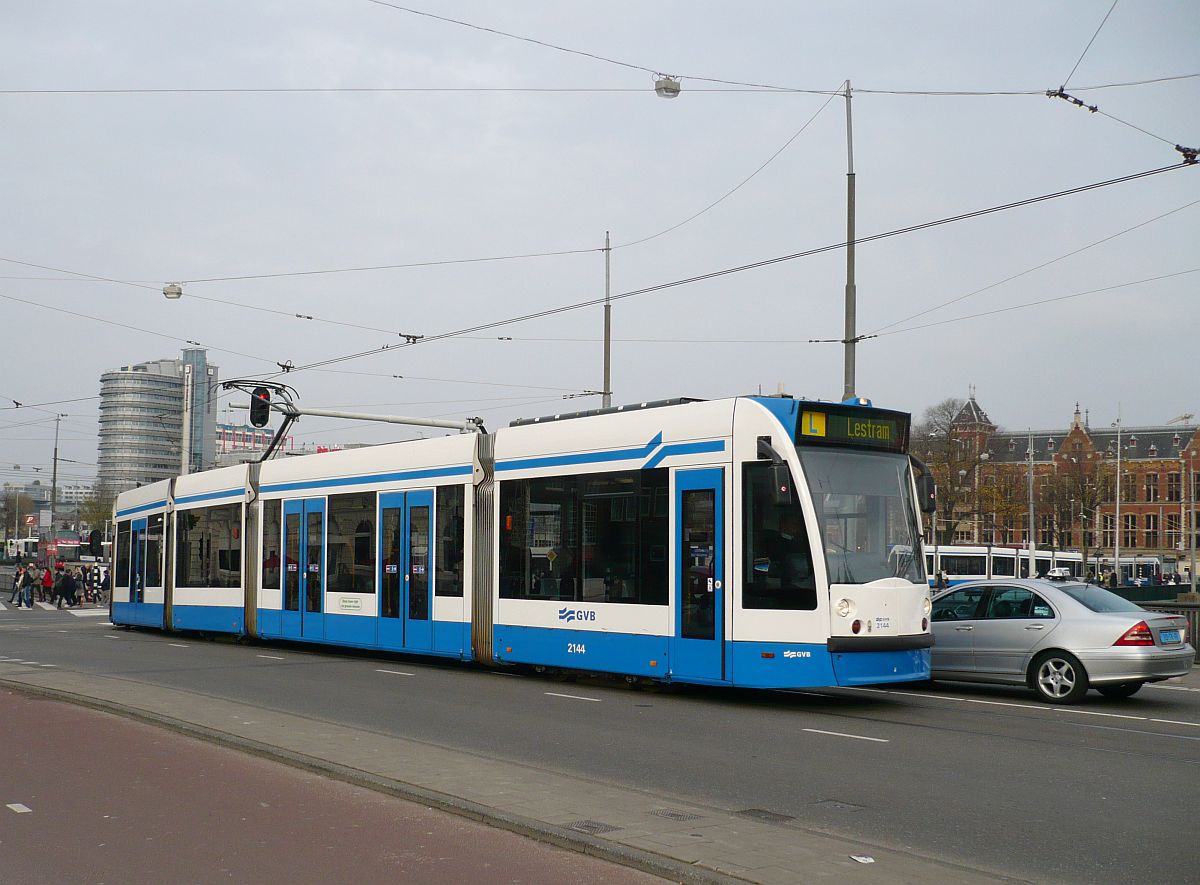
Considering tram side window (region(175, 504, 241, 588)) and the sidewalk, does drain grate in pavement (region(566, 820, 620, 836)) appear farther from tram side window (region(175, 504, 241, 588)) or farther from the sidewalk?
tram side window (region(175, 504, 241, 588))

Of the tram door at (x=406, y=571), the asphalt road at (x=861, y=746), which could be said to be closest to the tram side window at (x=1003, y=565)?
the asphalt road at (x=861, y=746)

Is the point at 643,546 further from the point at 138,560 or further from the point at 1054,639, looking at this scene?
the point at 138,560

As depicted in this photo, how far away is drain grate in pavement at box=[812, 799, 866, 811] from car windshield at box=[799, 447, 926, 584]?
4800 millimetres

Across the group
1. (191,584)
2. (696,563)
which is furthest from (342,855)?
(191,584)

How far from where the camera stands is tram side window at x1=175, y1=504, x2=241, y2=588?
925 inches

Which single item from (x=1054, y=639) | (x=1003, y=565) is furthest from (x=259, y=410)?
(x=1003, y=565)

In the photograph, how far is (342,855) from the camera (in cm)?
659

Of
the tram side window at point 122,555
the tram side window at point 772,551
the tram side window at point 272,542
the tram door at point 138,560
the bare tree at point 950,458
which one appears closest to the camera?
the tram side window at point 772,551

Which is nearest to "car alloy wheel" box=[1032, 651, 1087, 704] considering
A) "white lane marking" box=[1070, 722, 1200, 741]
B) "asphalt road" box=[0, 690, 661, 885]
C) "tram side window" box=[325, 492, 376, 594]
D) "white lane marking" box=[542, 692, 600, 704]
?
"white lane marking" box=[1070, 722, 1200, 741]

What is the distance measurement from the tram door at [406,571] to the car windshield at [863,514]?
6.92 metres

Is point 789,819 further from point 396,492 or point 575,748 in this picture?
point 396,492

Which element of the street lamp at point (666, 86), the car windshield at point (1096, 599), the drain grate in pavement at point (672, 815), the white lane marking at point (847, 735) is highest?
the street lamp at point (666, 86)

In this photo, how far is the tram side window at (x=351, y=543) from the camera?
19500 mm

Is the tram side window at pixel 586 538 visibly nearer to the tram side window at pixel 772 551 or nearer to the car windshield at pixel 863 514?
the tram side window at pixel 772 551
